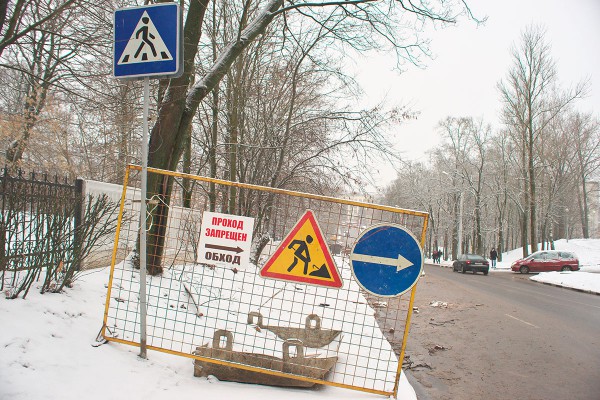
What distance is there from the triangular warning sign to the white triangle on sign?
2.01m

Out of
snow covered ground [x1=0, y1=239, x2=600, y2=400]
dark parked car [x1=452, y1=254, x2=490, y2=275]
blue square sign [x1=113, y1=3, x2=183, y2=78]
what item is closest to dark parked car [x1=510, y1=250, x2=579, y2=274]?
dark parked car [x1=452, y1=254, x2=490, y2=275]

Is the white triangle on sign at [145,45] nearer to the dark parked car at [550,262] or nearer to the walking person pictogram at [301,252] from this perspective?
the walking person pictogram at [301,252]

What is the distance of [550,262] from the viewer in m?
25.6

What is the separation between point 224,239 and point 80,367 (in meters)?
1.58

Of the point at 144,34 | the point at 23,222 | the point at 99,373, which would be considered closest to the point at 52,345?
the point at 99,373

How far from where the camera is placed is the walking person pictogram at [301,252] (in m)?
3.82

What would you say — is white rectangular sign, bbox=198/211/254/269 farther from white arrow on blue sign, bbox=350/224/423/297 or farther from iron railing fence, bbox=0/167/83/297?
iron railing fence, bbox=0/167/83/297

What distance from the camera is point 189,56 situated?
298 inches

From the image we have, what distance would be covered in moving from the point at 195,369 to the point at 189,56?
19.5ft

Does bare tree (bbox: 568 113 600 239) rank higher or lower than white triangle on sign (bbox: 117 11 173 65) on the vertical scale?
higher

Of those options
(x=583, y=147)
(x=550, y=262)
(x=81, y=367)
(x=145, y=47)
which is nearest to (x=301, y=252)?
(x=81, y=367)

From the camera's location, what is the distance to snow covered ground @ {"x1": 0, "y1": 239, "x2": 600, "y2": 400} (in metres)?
2.91

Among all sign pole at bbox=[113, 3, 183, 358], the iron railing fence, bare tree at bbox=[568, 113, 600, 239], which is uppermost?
bare tree at bbox=[568, 113, 600, 239]

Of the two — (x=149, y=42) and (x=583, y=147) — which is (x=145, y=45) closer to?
(x=149, y=42)
